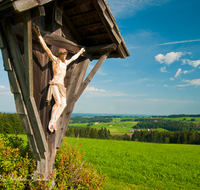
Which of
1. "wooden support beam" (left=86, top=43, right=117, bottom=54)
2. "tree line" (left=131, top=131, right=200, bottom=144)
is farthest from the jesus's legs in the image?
"tree line" (left=131, top=131, right=200, bottom=144)

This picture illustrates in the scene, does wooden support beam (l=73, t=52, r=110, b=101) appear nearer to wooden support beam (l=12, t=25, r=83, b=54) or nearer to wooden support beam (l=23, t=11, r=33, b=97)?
wooden support beam (l=12, t=25, r=83, b=54)

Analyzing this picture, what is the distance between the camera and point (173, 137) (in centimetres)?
5062

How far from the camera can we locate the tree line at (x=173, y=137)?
47.5 m

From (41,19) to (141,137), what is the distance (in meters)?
60.5

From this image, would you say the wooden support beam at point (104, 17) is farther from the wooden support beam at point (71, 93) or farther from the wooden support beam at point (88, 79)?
the wooden support beam at point (71, 93)

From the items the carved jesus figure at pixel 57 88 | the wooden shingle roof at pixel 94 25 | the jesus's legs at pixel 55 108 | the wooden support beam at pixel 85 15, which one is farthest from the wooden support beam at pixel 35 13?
the wooden support beam at pixel 85 15

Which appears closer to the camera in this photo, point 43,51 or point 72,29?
point 43,51

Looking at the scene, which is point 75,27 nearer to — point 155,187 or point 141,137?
point 155,187

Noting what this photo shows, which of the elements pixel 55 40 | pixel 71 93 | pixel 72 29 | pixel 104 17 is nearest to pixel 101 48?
pixel 104 17

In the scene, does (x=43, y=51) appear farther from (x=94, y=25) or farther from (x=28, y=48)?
(x=94, y=25)

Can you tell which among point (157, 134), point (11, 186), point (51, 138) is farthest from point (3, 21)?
point (157, 134)

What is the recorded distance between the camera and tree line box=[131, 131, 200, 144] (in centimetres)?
4753

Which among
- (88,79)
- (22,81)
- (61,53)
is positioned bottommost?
(22,81)

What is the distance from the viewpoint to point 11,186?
291cm
